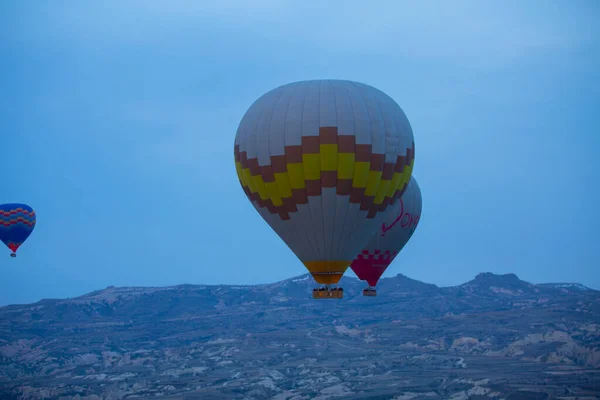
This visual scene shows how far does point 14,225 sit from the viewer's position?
80938mm

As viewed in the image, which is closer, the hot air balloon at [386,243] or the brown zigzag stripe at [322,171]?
the brown zigzag stripe at [322,171]

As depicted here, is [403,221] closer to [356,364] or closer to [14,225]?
[14,225]

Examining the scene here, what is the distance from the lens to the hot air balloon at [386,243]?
4538 centimetres

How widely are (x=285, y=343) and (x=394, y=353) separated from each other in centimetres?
2730

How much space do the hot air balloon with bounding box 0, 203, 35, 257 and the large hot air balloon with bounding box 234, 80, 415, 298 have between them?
52.4 metres

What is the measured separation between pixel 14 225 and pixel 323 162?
5605 centimetres

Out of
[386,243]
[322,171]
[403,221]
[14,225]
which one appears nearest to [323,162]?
[322,171]

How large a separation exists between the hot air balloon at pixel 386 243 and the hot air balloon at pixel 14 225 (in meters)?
47.3

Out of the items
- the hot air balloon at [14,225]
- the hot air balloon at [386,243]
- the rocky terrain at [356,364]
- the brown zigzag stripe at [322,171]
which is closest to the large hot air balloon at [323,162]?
the brown zigzag stripe at [322,171]

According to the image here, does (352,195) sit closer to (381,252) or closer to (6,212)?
(381,252)

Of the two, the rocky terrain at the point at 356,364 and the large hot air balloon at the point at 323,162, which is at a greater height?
the large hot air balloon at the point at 323,162

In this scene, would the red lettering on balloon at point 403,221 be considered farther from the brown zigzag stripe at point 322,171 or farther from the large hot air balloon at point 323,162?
the large hot air balloon at point 323,162

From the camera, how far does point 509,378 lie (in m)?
126

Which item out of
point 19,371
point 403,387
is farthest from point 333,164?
point 19,371
